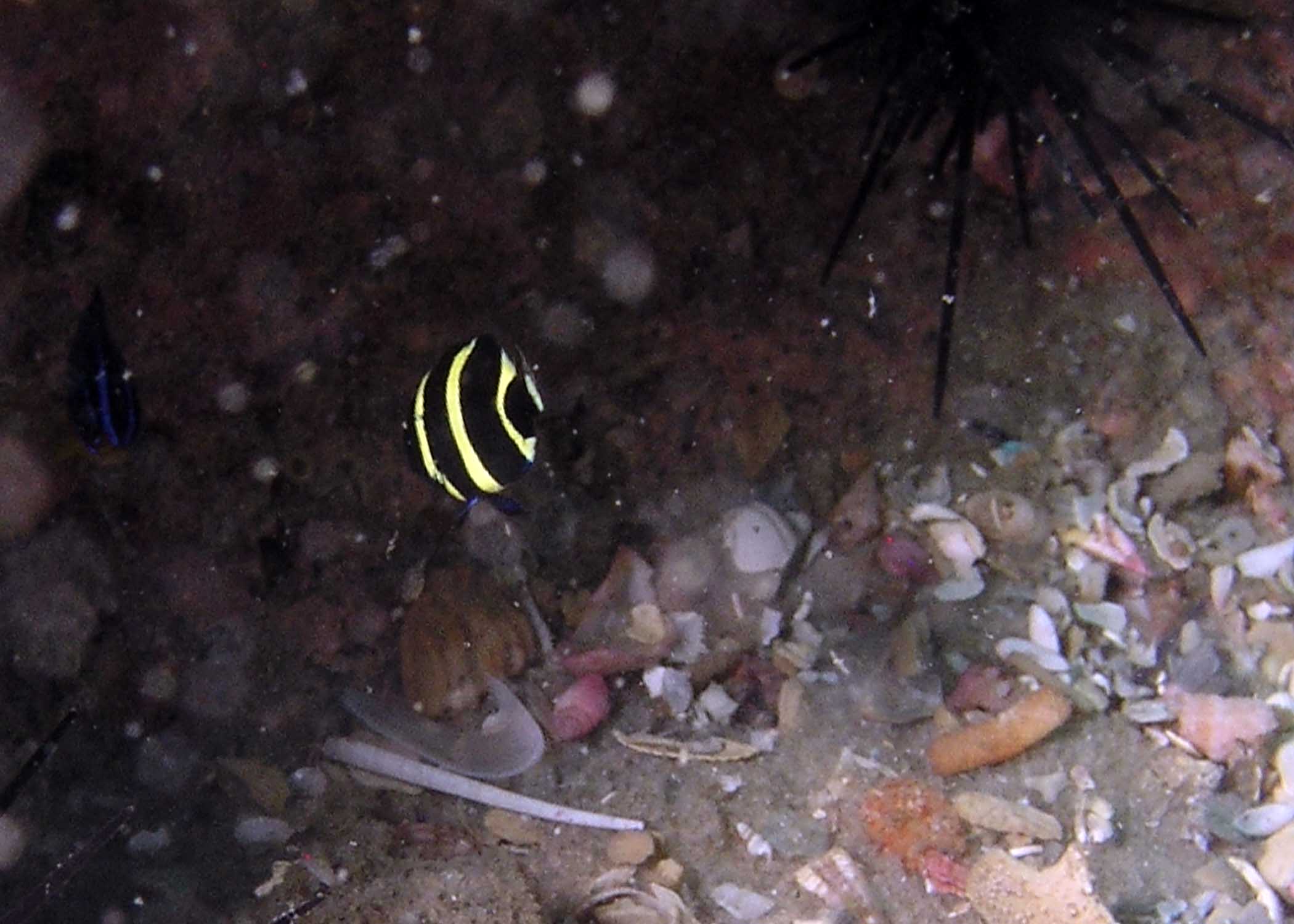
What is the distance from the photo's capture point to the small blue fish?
2713 millimetres

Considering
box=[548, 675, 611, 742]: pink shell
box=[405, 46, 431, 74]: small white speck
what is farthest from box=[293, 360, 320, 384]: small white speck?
box=[548, 675, 611, 742]: pink shell

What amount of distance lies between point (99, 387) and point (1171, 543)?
4.09m

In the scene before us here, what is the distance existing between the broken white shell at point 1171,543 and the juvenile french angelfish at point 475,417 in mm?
2987

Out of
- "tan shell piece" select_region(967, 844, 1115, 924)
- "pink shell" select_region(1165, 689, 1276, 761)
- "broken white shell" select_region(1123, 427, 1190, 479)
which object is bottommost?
"tan shell piece" select_region(967, 844, 1115, 924)

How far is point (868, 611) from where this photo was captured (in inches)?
171

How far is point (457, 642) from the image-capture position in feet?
14.1

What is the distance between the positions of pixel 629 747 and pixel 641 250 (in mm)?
2074

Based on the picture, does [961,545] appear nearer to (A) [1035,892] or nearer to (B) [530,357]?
(A) [1035,892]

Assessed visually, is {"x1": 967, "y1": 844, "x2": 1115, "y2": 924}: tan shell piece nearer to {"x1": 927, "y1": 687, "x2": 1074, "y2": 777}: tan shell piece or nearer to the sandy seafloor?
the sandy seafloor

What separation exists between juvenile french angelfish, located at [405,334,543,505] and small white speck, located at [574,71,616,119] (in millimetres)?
1360

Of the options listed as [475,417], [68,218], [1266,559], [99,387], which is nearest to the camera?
[475,417]

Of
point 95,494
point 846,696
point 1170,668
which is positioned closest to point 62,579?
point 95,494

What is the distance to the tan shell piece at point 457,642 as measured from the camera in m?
4.26

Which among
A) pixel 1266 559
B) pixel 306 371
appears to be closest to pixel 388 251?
pixel 306 371
